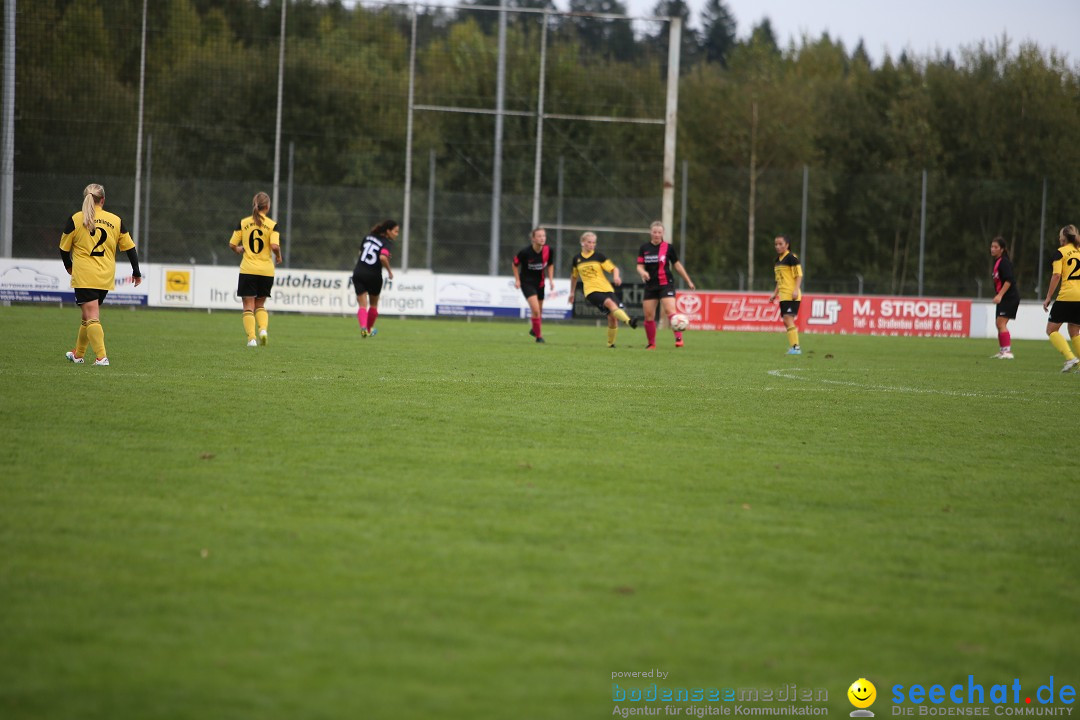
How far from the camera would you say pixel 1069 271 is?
16.2m

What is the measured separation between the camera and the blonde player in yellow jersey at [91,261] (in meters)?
11.9

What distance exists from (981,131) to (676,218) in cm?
1911

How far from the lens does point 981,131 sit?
53.4 m

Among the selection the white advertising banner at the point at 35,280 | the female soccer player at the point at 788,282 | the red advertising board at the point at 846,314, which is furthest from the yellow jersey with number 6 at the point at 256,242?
the red advertising board at the point at 846,314

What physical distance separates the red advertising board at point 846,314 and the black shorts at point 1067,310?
582 inches

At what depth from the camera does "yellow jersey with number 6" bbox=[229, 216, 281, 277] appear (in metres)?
15.4

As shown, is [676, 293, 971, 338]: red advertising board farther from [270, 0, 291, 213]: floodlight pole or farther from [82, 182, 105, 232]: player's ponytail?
[82, 182, 105, 232]: player's ponytail

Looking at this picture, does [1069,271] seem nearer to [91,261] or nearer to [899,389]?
[899,389]

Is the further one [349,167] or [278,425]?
[349,167]

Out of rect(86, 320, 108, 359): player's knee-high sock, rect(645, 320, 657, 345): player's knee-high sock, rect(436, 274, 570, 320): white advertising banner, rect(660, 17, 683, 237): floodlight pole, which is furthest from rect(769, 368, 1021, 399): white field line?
rect(436, 274, 570, 320): white advertising banner

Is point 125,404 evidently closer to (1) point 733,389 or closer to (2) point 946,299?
(1) point 733,389

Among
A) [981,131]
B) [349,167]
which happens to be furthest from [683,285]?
[981,131]

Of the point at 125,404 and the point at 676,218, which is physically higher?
the point at 676,218

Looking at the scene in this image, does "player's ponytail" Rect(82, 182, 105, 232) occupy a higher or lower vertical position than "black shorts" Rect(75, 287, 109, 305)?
higher
